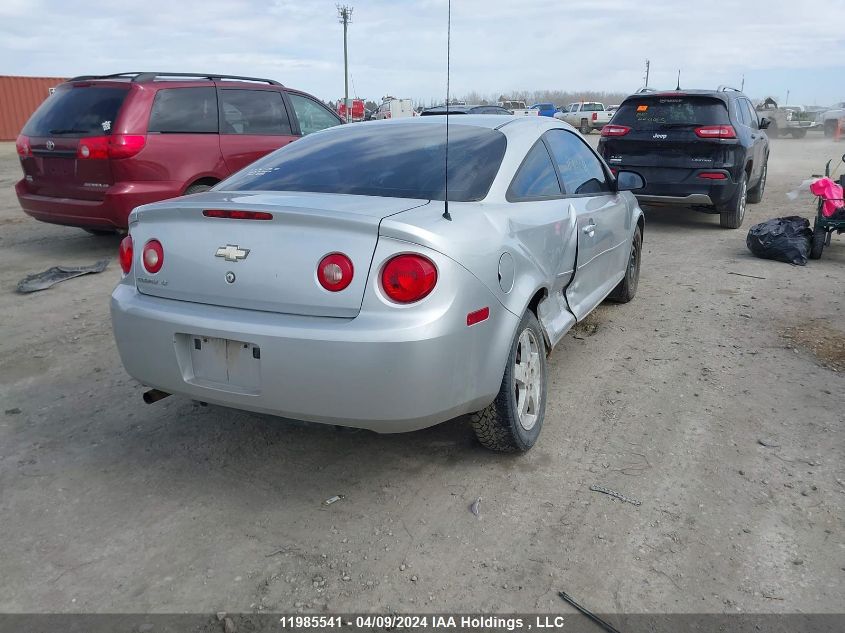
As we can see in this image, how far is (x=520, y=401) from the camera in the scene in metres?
3.41

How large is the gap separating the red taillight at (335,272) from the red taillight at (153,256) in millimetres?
814

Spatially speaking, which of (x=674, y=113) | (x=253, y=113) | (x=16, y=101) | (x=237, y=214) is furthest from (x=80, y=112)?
(x=16, y=101)

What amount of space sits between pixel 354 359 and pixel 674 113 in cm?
770

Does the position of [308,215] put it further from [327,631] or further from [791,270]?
[791,270]

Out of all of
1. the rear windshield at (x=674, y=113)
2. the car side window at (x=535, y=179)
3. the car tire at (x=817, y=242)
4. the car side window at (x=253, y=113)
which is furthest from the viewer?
the rear windshield at (x=674, y=113)

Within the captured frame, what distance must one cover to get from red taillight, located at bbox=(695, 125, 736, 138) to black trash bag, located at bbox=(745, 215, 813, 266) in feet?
4.75

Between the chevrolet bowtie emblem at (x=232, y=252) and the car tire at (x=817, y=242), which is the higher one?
the chevrolet bowtie emblem at (x=232, y=252)

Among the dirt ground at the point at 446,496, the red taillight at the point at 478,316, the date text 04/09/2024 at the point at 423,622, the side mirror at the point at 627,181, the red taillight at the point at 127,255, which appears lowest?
the date text 04/09/2024 at the point at 423,622

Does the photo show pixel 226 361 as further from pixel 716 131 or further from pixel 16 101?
pixel 16 101

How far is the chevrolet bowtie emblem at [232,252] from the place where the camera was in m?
2.81

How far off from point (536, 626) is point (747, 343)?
3.41 m

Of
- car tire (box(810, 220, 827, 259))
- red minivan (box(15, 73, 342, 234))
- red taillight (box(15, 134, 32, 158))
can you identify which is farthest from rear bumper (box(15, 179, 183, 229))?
car tire (box(810, 220, 827, 259))

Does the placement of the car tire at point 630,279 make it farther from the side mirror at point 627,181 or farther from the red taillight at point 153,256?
the red taillight at point 153,256

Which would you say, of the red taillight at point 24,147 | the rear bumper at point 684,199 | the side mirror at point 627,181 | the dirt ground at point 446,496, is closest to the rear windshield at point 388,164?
the dirt ground at point 446,496
